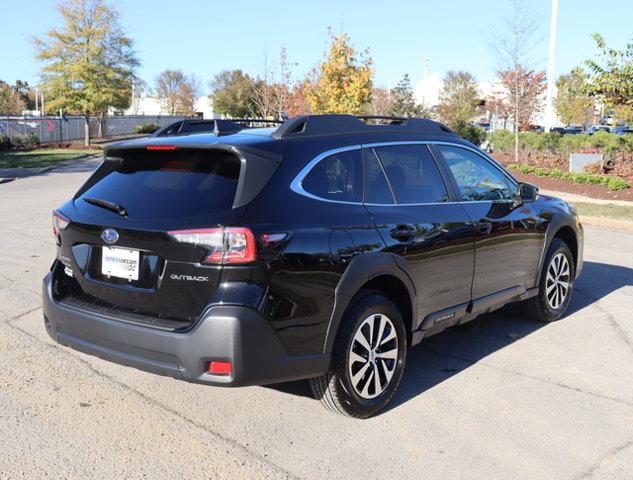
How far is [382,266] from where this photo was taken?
3939 millimetres

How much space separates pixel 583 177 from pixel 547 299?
42.2ft

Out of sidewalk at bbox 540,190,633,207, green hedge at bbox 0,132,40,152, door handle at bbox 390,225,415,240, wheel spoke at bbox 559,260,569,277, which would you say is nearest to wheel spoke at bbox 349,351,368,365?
door handle at bbox 390,225,415,240

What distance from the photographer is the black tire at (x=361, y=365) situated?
12.5 ft

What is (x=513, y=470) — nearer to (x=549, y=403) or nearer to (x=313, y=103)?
(x=549, y=403)

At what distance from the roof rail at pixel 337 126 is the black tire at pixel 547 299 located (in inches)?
70.7

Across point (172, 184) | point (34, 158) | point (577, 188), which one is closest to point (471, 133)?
point (577, 188)

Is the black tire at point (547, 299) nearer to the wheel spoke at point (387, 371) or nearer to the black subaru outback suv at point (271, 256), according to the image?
the black subaru outback suv at point (271, 256)

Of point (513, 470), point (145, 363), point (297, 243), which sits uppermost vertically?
point (297, 243)

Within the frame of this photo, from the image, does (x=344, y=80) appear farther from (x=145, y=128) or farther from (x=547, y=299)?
(x=145, y=128)

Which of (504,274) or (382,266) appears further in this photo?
(504,274)

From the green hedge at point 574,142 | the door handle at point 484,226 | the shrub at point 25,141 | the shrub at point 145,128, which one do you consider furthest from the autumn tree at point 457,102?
the door handle at point 484,226

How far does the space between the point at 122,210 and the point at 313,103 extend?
68.1ft

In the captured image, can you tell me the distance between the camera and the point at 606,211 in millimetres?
13141

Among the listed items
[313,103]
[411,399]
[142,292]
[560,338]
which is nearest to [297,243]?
[142,292]
